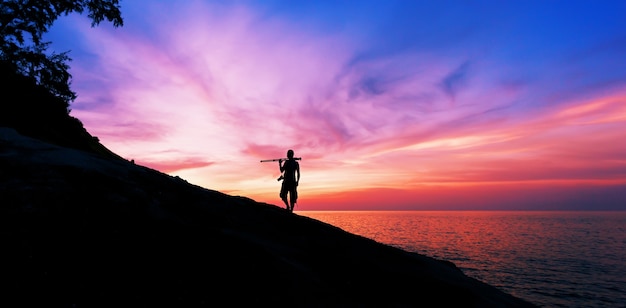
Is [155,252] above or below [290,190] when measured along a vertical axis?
below

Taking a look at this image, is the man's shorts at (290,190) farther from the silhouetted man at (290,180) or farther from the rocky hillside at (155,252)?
the rocky hillside at (155,252)

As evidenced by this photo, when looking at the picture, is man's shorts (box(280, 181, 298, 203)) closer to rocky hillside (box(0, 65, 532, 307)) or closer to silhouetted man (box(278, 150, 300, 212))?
silhouetted man (box(278, 150, 300, 212))

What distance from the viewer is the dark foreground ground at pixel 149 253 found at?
4.69m

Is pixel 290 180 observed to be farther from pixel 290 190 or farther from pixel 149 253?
pixel 149 253

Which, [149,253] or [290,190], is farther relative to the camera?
[290,190]

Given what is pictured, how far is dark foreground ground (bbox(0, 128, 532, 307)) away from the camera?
4.69 m

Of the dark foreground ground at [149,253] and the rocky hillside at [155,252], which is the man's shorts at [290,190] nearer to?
the rocky hillside at [155,252]

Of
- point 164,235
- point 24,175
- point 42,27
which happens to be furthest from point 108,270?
point 42,27

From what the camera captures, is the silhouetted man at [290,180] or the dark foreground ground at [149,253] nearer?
the dark foreground ground at [149,253]

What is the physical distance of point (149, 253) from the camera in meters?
5.59

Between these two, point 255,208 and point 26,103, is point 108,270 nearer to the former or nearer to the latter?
point 255,208

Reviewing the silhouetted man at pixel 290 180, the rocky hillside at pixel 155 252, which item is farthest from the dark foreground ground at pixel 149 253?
the silhouetted man at pixel 290 180

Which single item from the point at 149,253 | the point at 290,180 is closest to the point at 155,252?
the point at 149,253

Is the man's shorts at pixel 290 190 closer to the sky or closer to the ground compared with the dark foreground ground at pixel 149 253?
closer to the sky
